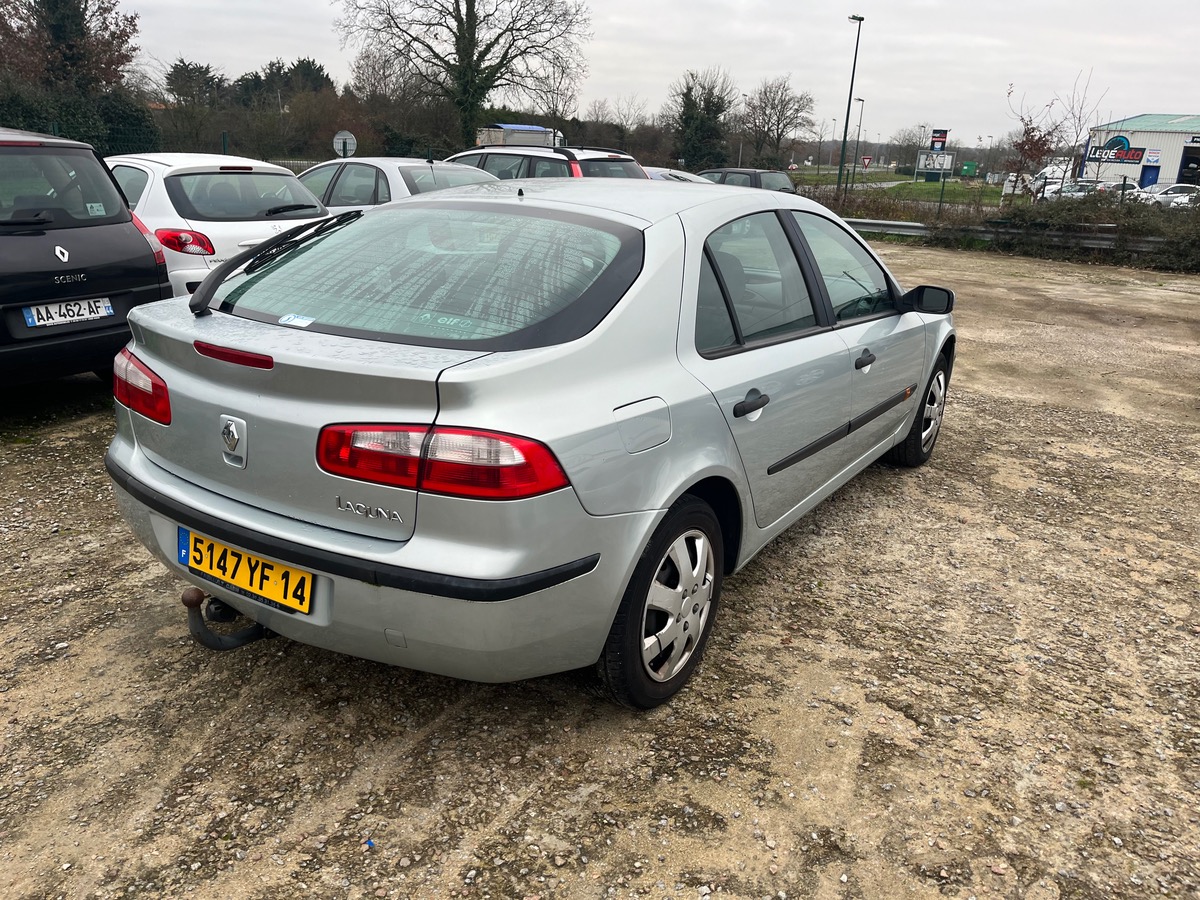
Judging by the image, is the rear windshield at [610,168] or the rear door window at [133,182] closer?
the rear door window at [133,182]

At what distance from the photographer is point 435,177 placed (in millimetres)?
9695

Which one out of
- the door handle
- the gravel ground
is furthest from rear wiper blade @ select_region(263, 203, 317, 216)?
the door handle

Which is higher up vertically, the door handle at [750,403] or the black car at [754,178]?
the black car at [754,178]

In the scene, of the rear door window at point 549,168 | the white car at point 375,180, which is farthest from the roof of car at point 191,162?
the rear door window at point 549,168

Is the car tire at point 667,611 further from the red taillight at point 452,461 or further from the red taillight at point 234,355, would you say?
the red taillight at point 234,355

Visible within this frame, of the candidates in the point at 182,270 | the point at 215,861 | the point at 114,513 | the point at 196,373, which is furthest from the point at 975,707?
the point at 182,270

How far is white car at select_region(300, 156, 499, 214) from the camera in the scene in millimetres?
9312

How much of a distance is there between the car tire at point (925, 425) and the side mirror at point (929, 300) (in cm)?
69

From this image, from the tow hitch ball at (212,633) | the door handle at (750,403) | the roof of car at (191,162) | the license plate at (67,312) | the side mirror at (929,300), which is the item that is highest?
the roof of car at (191,162)

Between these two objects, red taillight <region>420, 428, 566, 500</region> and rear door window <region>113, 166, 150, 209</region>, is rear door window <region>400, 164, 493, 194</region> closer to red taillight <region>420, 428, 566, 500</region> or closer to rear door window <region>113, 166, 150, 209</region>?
rear door window <region>113, 166, 150, 209</region>

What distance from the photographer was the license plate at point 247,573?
230 centimetres

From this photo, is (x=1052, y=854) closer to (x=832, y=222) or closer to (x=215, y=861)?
(x=215, y=861)

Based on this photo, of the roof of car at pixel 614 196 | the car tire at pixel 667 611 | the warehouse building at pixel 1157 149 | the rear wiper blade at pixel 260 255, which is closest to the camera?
the car tire at pixel 667 611

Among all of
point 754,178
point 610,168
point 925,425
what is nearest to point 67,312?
point 925,425
